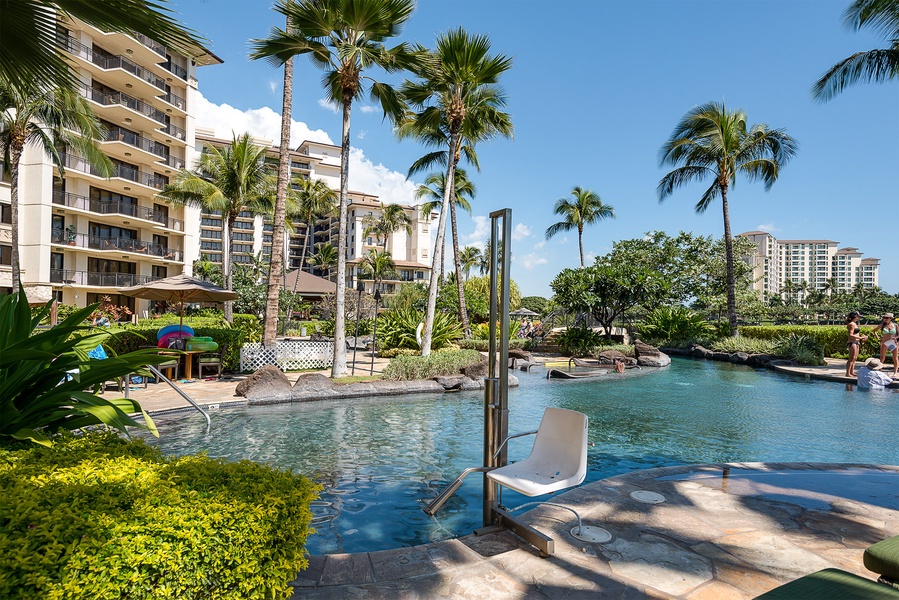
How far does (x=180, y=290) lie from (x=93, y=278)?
2553cm

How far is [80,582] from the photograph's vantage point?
5.93 feet

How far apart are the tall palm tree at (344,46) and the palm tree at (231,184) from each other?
15455 mm

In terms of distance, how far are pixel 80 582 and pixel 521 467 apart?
286 centimetres

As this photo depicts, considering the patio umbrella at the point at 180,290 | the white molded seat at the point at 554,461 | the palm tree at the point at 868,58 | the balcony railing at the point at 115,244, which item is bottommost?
the white molded seat at the point at 554,461

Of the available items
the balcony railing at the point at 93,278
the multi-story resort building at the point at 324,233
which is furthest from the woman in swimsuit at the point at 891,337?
the multi-story resort building at the point at 324,233

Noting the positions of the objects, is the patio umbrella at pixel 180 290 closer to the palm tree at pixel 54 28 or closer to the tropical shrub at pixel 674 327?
the palm tree at pixel 54 28

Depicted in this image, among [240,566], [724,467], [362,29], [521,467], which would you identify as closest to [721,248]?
[362,29]

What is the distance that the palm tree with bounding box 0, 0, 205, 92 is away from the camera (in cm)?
240

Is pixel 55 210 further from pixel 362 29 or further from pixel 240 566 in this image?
pixel 240 566

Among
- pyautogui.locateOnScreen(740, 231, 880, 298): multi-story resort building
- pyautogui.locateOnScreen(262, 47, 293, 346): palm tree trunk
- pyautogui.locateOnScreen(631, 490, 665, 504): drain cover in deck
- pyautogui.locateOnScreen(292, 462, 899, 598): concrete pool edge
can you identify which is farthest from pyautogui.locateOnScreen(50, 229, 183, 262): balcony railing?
pyautogui.locateOnScreen(740, 231, 880, 298): multi-story resort building

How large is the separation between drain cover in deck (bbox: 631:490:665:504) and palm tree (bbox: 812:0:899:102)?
1318cm

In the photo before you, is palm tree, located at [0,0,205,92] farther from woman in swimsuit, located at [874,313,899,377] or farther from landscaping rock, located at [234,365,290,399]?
woman in swimsuit, located at [874,313,899,377]

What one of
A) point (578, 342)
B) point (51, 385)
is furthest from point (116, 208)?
point (51, 385)

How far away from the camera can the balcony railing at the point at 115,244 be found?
29484 mm
